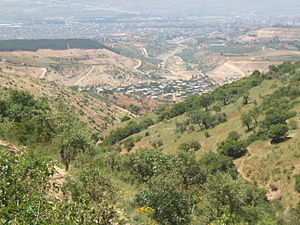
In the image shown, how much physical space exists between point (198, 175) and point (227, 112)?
42770 mm

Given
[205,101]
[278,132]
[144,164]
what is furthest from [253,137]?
[205,101]

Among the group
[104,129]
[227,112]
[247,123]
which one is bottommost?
[104,129]

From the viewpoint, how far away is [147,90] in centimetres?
19338

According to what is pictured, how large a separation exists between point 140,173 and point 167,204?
9.28 m

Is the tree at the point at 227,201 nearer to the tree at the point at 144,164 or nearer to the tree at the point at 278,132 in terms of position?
the tree at the point at 144,164

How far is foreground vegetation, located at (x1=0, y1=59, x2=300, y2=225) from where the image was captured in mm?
11523

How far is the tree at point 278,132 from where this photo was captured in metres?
42.6

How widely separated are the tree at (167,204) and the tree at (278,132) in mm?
29732

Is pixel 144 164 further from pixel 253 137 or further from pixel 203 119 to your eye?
pixel 203 119

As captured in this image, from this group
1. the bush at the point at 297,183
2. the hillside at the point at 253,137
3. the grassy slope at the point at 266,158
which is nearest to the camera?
the bush at the point at 297,183

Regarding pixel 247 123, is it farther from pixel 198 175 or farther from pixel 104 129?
pixel 104 129

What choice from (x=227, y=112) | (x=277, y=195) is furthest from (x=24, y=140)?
(x=227, y=112)

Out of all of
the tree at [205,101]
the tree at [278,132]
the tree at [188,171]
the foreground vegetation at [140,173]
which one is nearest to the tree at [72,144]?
the foreground vegetation at [140,173]

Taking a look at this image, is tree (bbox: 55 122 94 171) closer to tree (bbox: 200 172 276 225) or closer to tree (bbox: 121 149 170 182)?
tree (bbox: 121 149 170 182)
